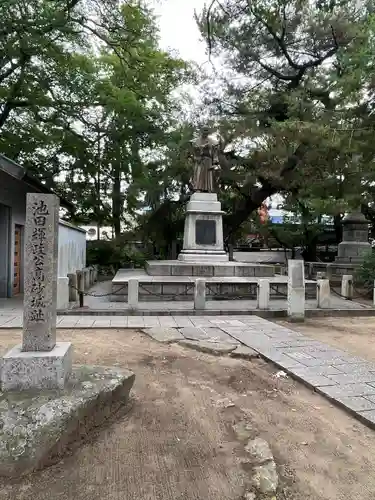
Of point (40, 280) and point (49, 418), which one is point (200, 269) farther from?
point (49, 418)

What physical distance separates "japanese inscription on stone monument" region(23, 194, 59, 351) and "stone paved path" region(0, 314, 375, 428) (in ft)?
10.3

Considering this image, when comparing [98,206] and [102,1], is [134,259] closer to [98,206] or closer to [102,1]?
[98,206]

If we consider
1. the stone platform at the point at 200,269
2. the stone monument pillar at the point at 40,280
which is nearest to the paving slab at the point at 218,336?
the stone monument pillar at the point at 40,280

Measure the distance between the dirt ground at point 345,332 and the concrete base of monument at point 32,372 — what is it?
4653 mm

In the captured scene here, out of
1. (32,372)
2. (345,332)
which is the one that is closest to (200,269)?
(345,332)

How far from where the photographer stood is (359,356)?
20.2 feet

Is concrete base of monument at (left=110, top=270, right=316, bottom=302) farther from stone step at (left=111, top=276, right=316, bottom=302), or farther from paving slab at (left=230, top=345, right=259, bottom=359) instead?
paving slab at (left=230, top=345, right=259, bottom=359)

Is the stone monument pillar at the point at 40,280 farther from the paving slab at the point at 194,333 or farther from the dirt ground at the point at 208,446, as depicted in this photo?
the paving slab at the point at 194,333

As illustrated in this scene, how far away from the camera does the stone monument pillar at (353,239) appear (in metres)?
17.2

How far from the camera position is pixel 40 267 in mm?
3916

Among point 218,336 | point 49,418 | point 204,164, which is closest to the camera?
point 49,418

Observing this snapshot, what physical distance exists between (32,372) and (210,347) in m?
3.17

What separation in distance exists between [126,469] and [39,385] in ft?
3.81

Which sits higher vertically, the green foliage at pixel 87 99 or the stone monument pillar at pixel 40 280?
the green foliage at pixel 87 99
